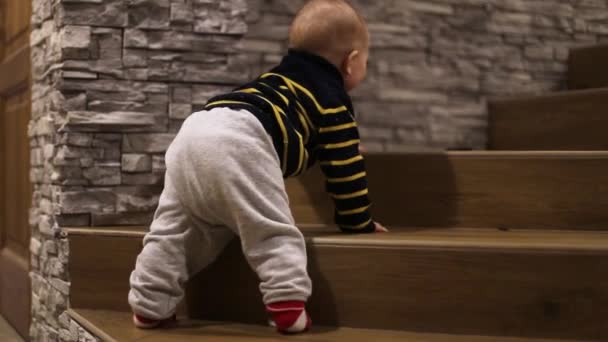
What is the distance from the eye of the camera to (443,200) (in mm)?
1661

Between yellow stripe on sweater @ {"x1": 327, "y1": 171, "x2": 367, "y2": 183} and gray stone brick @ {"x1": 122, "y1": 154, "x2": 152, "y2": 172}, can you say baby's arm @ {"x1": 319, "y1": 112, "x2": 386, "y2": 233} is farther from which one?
gray stone brick @ {"x1": 122, "y1": 154, "x2": 152, "y2": 172}

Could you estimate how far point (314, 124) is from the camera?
1463 millimetres

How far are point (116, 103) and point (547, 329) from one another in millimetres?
1166

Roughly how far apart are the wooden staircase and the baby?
7 centimetres

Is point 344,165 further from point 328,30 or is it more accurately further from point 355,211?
point 328,30

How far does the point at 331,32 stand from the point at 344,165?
311 millimetres

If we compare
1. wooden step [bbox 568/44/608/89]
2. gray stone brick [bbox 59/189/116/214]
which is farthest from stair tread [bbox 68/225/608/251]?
wooden step [bbox 568/44/608/89]

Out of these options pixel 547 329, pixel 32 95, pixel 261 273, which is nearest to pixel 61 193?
pixel 32 95

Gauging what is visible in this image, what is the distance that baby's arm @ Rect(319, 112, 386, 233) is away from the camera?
1450mm

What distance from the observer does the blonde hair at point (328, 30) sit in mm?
1521

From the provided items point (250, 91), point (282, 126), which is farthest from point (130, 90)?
point (282, 126)

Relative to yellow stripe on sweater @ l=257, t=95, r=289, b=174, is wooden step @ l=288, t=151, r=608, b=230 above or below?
below

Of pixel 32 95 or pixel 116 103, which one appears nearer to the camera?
pixel 116 103

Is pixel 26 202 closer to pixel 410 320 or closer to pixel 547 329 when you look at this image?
pixel 410 320
